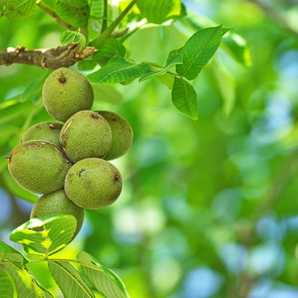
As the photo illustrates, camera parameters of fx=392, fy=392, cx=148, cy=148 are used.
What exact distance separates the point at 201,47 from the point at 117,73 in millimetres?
229

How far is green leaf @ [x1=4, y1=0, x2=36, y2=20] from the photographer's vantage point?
1075 mm

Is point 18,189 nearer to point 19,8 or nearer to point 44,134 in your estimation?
point 44,134

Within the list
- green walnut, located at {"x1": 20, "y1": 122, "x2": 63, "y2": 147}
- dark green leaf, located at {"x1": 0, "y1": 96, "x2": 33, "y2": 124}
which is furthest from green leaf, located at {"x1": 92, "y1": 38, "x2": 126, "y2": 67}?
dark green leaf, located at {"x1": 0, "y1": 96, "x2": 33, "y2": 124}

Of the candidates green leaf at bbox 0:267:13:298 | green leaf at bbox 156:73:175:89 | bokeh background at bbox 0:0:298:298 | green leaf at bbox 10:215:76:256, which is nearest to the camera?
green leaf at bbox 10:215:76:256

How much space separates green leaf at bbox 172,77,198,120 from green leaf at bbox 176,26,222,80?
0.18 feet

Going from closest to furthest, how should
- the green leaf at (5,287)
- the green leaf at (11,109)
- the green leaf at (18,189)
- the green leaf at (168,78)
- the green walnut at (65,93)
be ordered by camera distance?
the green leaf at (5,287) → the green walnut at (65,93) → the green leaf at (168,78) → the green leaf at (11,109) → the green leaf at (18,189)

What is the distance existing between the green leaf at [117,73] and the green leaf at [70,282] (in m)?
0.47

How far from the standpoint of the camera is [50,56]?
1194 mm

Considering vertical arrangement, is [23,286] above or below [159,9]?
below

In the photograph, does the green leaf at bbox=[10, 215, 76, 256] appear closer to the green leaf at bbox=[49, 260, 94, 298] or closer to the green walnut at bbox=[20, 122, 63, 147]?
the green leaf at bbox=[49, 260, 94, 298]

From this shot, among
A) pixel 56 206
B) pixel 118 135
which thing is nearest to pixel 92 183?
pixel 56 206

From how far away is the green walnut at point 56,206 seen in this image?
975 millimetres

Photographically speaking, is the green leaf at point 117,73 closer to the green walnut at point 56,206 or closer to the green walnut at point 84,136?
the green walnut at point 84,136

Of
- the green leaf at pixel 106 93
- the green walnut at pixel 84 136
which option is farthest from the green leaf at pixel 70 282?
the green leaf at pixel 106 93
